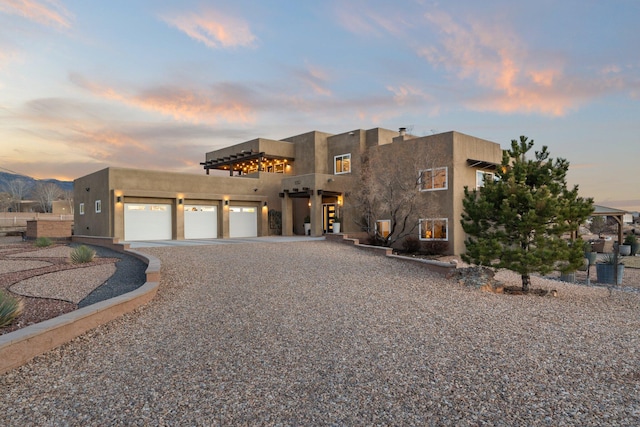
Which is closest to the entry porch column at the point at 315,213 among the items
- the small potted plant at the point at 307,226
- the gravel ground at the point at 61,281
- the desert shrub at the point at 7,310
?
Answer: the small potted plant at the point at 307,226

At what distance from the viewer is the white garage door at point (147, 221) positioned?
816 inches

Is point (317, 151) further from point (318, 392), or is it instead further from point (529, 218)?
point (318, 392)

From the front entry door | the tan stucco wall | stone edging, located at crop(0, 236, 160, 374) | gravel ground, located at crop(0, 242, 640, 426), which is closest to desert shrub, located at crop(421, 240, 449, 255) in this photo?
the front entry door

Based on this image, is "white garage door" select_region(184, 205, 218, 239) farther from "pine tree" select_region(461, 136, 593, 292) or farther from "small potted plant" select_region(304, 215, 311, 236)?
"pine tree" select_region(461, 136, 593, 292)

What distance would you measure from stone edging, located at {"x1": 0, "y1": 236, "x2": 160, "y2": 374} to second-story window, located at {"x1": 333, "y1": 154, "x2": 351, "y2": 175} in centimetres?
1940

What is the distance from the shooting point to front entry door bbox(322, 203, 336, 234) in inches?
1016

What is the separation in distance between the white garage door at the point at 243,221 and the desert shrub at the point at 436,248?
11428mm

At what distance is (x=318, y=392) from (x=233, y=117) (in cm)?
2114

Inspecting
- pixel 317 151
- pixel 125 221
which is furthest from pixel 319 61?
pixel 125 221

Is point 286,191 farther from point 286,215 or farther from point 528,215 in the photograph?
point 528,215

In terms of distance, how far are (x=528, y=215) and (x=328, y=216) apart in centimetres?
1743

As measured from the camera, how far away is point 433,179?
20.6 metres

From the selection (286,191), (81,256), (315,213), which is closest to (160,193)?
(286,191)

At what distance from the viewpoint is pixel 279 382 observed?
377cm
